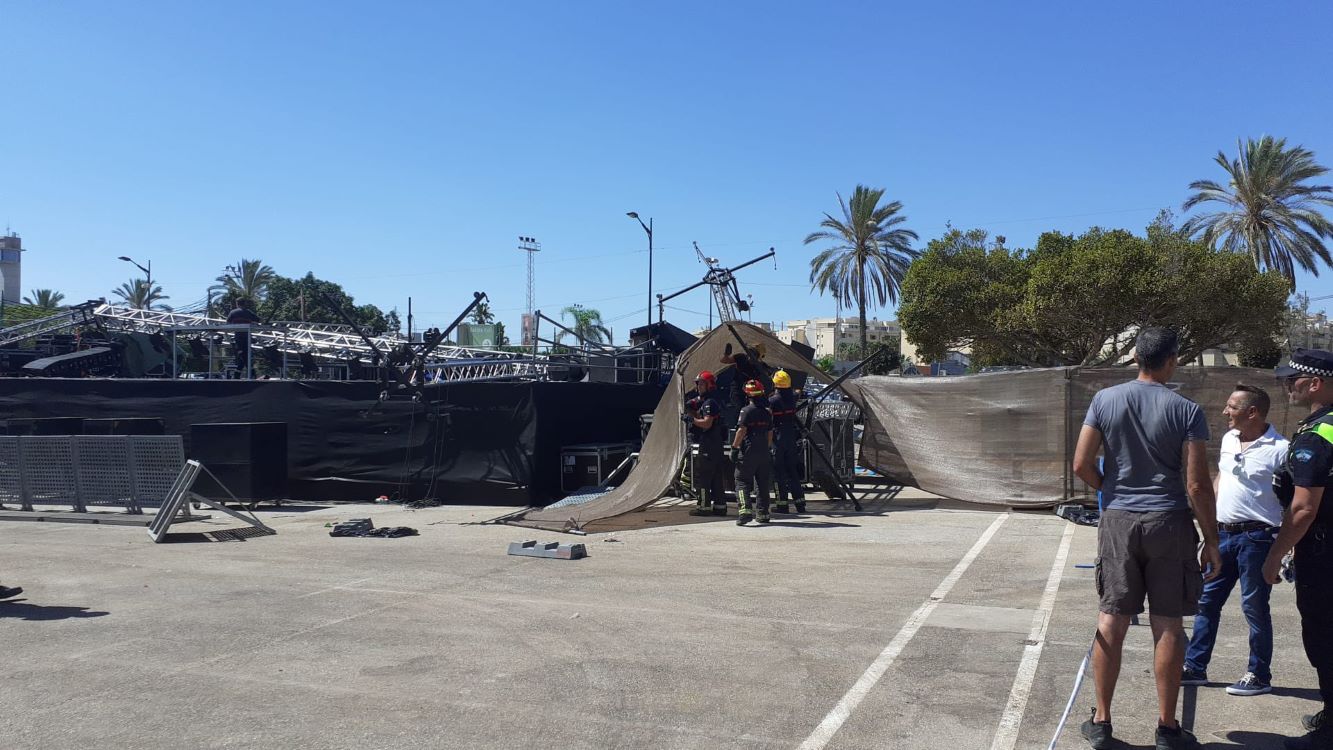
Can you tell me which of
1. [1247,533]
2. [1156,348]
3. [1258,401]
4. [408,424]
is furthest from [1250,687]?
[408,424]

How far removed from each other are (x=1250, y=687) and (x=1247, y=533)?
83cm

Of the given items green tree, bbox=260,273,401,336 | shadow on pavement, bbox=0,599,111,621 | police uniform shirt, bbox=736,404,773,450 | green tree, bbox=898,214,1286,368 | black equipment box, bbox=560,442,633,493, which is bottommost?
shadow on pavement, bbox=0,599,111,621

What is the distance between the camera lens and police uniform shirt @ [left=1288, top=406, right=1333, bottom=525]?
427cm

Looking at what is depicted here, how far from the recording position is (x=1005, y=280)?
122 ft

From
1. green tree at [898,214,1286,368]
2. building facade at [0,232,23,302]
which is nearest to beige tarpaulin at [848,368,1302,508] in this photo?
green tree at [898,214,1286,368]

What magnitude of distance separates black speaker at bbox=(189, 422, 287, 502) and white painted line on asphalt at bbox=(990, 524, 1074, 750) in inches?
438

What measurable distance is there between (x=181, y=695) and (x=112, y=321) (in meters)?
22.0

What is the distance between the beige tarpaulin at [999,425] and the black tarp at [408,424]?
15.6 ft

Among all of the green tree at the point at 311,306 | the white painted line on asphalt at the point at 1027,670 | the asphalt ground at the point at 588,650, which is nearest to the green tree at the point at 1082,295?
the asphalt ground at the point at 588,650

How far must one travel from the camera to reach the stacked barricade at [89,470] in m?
12.6

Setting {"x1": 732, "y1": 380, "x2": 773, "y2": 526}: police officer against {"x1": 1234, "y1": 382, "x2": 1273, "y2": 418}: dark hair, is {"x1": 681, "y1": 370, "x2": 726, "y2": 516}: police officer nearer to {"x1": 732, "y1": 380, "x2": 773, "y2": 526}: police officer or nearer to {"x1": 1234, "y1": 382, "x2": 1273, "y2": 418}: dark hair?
{"x1": 732, "y1": 380, "x2": 773, "y2": 526}: police officer

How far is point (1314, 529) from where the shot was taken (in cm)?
440

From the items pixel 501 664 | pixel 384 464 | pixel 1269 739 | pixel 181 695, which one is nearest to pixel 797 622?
pixel 501 664

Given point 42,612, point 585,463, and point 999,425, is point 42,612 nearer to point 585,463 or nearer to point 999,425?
point 585,463
